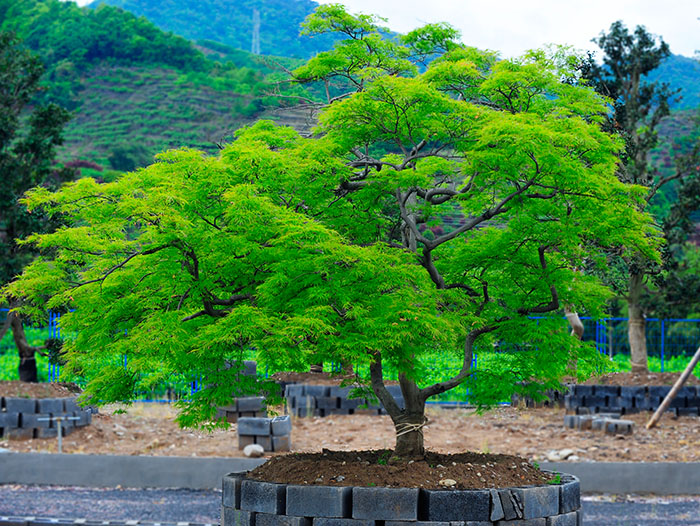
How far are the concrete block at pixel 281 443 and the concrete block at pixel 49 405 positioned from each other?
491 centimetres

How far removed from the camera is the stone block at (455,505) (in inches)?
276

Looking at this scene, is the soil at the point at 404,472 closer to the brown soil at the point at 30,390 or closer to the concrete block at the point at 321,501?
the concrete block at the point at 321,501

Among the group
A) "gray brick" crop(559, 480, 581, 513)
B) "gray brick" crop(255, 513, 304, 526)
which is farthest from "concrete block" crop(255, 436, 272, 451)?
"gray brick" crop(559, 480, 581, 513)

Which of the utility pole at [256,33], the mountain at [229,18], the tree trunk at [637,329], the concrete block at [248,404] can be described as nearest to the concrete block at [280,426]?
the concrete block at [248,404]

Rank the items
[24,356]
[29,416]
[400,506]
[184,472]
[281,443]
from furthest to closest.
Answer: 1. [24,356]
2. [29,416]
3. [281,443]
4. [184,472]
5. [400,506]

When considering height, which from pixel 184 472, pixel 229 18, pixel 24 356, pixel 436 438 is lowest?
pixel 184 472

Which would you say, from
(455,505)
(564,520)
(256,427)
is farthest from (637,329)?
(455,505)

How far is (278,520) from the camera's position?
7.25 m

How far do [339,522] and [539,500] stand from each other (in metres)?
1.78

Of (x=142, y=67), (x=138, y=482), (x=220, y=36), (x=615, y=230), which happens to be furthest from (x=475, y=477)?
(x=220, y=36)

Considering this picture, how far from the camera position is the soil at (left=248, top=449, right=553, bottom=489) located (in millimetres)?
7312

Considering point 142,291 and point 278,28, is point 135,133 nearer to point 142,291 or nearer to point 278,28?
point 278,28

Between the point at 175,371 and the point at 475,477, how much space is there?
9.44 ft

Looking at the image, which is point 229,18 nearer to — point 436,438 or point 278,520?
point 436,438
